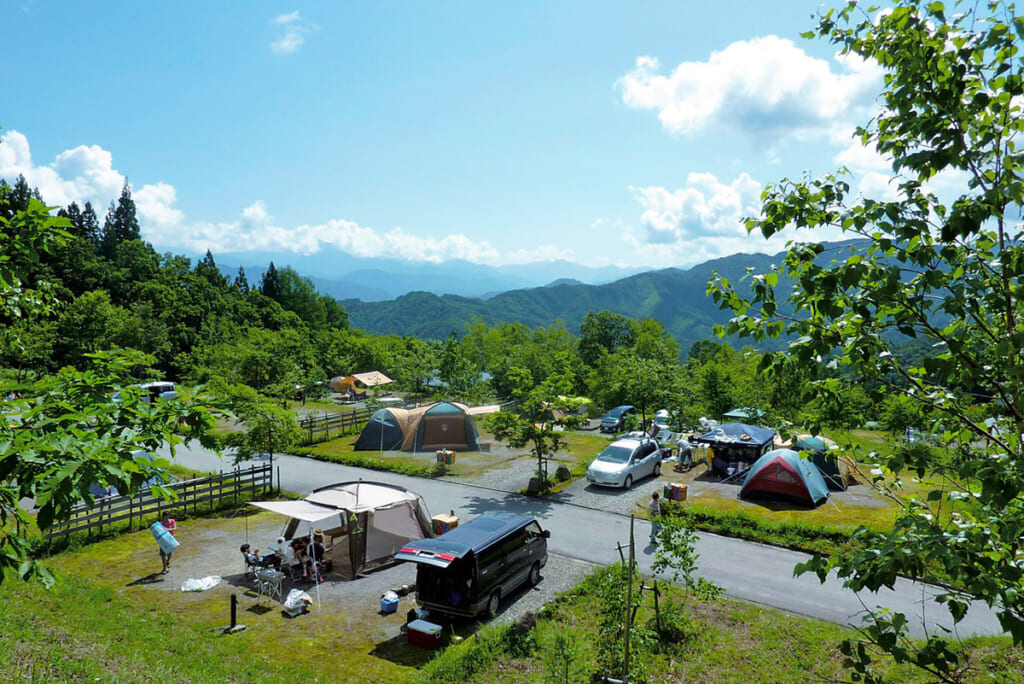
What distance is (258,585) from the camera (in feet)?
41.5

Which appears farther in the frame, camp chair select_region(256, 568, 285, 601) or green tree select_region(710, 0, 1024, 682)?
camp chair select_region(256, 568, 285, 601)

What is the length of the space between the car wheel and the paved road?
3515mm

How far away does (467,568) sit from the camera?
11188 mm

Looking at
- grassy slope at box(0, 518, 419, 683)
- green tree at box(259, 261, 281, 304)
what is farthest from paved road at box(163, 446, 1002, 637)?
green tree at box(259, 261, 281, 304)

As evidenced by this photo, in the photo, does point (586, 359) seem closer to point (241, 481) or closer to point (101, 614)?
point (241, 481)

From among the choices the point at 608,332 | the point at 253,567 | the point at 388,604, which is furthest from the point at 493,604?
the point at 608,332

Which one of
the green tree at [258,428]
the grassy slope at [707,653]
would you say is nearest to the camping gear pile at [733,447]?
the grassy slope at [707,653]

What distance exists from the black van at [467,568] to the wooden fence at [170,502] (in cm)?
759

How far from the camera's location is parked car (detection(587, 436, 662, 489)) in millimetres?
20969

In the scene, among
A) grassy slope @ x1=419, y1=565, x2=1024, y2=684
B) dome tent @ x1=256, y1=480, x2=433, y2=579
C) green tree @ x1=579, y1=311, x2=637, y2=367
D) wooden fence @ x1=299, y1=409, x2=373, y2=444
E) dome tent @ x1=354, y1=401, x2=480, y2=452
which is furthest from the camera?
green tree @ x1=579, y1=311, x2=637, y2=367

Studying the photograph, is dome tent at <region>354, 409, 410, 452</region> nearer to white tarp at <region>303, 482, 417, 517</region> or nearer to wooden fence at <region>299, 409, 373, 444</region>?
wooden fence at <region>299, 409, 373, 444</region>

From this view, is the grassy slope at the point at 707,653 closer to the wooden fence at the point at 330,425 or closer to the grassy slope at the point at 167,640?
the grassy slope at the point at 167,640

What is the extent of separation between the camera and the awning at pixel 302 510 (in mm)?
12695

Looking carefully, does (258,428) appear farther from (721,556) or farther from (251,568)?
(721,556)
